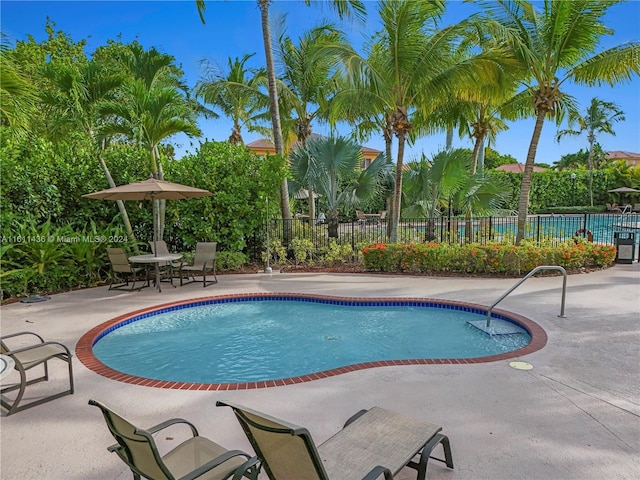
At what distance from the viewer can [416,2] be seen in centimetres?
1047

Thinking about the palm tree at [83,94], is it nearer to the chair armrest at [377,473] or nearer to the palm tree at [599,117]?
the chair armrest at [377,473]

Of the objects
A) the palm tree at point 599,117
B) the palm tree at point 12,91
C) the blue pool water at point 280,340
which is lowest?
the blue pool water at point 280,340

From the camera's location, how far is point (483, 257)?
10.1m

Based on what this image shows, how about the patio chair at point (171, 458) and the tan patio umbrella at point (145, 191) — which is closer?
the patio chair at point (171, 458)

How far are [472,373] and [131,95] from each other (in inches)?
364

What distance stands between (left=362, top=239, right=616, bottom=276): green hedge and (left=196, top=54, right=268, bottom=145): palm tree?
268 inches

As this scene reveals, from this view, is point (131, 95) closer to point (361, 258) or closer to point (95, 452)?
point (361, 258)

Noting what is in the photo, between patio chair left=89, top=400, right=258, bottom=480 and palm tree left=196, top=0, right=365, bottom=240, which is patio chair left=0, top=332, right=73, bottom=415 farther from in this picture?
palm tree left=196, top=0, right=365, bottom=240

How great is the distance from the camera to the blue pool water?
17.6ft

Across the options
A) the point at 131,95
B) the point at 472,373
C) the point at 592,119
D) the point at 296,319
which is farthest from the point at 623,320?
the point at 592,119

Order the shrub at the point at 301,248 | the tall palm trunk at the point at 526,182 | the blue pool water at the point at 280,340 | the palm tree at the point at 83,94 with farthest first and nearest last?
the shrub at the point at 301,248
the tall palm trunk at the point at 526,182
the palm tree at the point at 83,94
the blue pool water at the point at 280,340

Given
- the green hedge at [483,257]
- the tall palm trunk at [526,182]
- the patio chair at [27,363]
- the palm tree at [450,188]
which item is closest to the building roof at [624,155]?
the palm tree at [450,188]

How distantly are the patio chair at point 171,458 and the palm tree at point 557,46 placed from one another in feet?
34.7

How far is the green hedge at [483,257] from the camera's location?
9.98 meters
